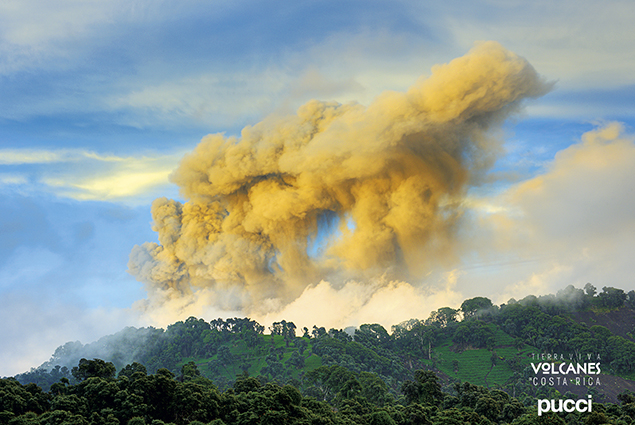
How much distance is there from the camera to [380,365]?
77.7 meters

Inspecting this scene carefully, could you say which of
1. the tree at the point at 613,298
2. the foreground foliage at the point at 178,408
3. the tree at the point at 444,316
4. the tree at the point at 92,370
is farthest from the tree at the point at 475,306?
the tree at the point at 92,370

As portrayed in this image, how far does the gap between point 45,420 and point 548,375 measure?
247 feet

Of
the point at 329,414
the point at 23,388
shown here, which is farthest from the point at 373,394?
the point at 23,388

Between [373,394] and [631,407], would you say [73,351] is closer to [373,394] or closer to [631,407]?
[373,394]

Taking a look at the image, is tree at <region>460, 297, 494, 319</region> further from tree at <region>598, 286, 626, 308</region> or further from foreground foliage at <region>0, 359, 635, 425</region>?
foreground foliage at <region>0, 359, 635, 425</region>

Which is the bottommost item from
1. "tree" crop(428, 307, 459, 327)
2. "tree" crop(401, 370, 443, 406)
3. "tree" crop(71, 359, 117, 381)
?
"tree" crop(401, 370, 443, 406)

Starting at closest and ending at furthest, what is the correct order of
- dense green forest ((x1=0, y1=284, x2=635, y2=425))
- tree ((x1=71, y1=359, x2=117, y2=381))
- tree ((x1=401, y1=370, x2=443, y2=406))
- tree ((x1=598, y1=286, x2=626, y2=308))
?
dense green forest ((x1=0, y1=284, x2=635, y2=425)), tree ((x1=71, y1=359, x2=117, y2=381)), tree ((x1=401, y1=370, x2=443, y2=406)), tree ((x1=598, y1=286, x2=626, y2=308))

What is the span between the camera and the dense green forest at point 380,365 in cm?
3173

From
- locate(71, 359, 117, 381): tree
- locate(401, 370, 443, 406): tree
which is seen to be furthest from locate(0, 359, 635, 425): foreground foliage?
locate(401, 370, 443, 406): tree

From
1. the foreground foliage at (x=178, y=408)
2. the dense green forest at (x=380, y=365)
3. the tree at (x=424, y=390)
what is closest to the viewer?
the foreground foliage at (x=178, y=408)

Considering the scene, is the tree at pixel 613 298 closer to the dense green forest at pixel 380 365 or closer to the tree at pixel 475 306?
the dense green forest at pixel 380 365

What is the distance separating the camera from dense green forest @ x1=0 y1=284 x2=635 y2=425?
104 feet

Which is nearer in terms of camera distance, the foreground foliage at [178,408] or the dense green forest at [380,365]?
the foreground foliage at [178,408]

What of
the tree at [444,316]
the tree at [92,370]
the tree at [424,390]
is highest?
the tree at [444,316]
